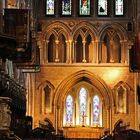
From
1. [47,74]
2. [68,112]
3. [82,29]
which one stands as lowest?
[68,112]

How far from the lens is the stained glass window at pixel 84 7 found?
48.1 metres

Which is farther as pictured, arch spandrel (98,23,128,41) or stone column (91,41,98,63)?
stone column (91,41,98,63)

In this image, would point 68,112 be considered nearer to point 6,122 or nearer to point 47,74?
point 47,74

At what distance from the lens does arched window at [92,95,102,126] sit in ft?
158

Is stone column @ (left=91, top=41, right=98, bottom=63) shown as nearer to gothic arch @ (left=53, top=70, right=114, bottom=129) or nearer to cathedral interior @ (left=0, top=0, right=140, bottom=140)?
cathedral interior @ (left=0, top=0, right=140, bottom=140)

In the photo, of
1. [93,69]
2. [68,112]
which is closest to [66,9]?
[93,69]

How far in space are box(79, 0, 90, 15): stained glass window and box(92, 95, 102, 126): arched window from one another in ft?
22.9

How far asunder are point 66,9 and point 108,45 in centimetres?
455

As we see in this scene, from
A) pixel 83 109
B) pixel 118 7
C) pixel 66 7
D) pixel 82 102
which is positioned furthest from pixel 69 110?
pixel 118 7

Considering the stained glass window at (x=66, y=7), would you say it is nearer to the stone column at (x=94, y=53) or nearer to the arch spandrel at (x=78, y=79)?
the stone column at (x=94, y=53)

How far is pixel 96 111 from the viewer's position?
48.5 meters

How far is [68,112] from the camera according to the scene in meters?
48.2

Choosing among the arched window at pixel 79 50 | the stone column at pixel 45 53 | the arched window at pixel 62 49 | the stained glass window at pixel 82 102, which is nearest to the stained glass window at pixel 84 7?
the arched window at pixel 79 50

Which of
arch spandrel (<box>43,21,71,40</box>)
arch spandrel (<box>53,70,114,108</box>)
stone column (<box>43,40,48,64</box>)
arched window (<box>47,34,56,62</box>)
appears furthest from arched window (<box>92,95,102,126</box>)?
arch spandrel (<box>43,21,71,40</box>)
